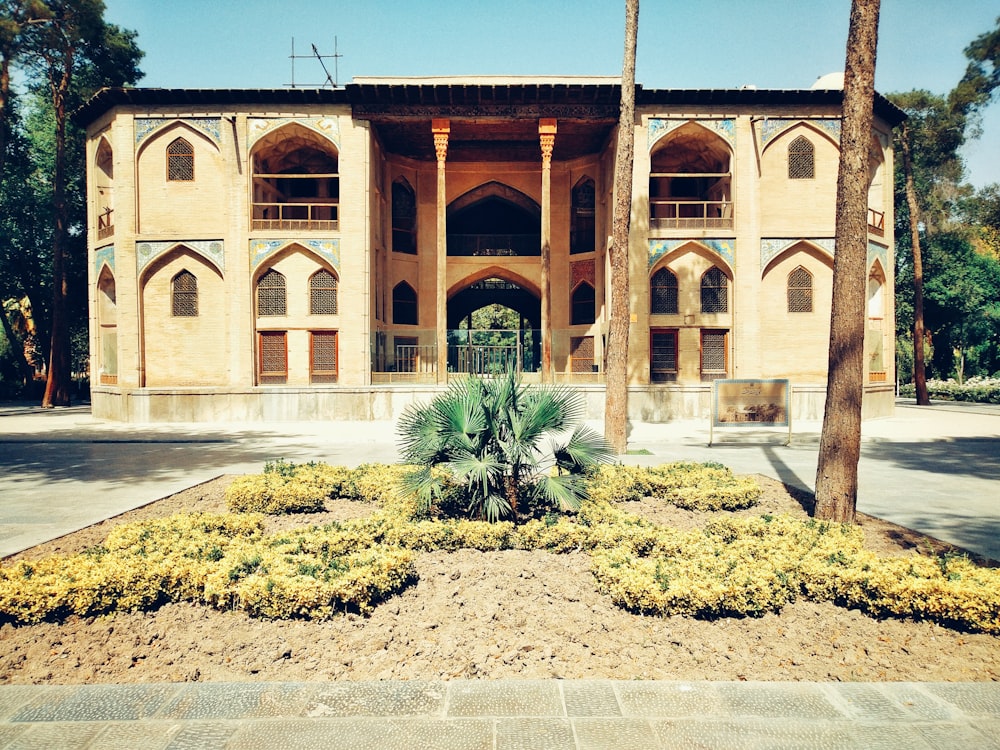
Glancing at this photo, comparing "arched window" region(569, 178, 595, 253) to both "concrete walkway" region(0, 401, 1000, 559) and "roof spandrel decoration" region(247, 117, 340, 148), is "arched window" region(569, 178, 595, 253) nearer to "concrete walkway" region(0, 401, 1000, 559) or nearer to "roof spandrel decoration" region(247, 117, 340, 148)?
"concrete walkway" region(0, 401, 1000, 559)

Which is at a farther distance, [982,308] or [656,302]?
[982,308]

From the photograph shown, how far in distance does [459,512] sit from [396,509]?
0.65 metres

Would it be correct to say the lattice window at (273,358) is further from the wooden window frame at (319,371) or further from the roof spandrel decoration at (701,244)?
Answer: the roof spandrel decoration at (701,244)

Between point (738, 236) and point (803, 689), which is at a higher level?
point (738, 236)

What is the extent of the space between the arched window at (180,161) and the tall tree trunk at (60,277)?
21.3 feet

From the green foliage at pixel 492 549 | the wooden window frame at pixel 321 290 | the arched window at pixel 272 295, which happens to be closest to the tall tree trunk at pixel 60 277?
the arched window at pixel 272 295

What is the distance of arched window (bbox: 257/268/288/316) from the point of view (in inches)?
787

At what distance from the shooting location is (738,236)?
19812mm

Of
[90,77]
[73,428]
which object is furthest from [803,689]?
[90,77]

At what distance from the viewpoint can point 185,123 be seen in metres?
19.6

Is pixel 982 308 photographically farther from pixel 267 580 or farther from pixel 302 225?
pixel 267 580

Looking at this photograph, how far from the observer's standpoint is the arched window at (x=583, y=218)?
23.7 metres

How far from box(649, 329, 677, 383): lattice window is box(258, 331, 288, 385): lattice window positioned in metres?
11.4

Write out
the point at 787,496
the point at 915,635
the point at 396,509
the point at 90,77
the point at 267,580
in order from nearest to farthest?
the point at 915,635, the point at 267,580, the point at 396,509, the point at 787,496, the point at 90,77
